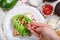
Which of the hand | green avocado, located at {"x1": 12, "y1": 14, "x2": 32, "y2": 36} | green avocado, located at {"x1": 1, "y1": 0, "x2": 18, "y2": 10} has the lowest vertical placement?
the hand

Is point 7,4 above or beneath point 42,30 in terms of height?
above

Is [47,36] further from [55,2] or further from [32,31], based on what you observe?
[55,2]

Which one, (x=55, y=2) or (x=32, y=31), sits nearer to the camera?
(x=32, y=31)

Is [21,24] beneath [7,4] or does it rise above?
beneath

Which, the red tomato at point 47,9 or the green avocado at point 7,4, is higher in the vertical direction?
the green avocado at point 7,4

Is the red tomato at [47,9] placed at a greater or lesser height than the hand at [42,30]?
greater

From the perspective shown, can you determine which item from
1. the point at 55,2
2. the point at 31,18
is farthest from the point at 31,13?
the point at 55,2

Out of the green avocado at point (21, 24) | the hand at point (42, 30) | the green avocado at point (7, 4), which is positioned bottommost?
the hand at point (42, 30)

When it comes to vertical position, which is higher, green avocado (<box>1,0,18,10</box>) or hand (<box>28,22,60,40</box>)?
green avocado (<box>1,0,18,10</box>)
